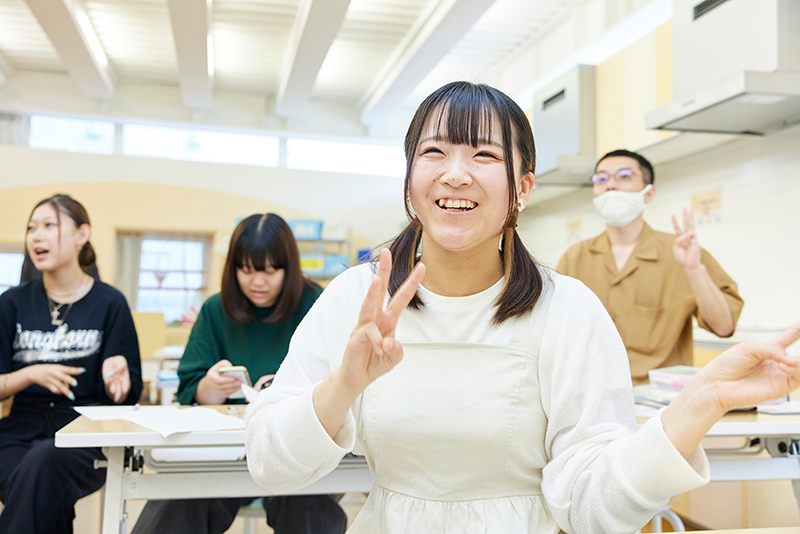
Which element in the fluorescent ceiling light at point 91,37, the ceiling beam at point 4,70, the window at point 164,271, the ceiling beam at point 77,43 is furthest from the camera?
the window at point 164,271

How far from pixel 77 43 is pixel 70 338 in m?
4.75

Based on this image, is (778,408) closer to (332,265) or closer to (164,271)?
(332,265)

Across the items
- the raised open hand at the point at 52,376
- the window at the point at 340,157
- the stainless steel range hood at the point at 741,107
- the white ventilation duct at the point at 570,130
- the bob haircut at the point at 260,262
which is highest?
the window at the point at 340,157

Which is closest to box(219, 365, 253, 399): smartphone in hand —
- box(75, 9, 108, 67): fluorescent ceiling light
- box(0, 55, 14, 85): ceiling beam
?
box(75, 9, 108, 67): fluorescent ceiling light

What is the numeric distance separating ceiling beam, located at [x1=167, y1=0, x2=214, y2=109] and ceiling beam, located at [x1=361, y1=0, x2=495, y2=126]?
1862 mm

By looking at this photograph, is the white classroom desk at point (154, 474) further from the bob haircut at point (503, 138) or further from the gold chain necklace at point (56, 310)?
the bob haircut at point (503, 138)

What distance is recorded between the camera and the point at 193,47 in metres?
5.76

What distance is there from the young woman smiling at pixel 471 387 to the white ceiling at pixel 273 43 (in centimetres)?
429

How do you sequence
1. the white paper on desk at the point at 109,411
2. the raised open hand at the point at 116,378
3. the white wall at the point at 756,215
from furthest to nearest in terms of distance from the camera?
1. the white wall at the point at 756,215
2. the raised open hand at the point at 116,378
3. the white paper on desk at the point at 109,411

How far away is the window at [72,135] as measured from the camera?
779 centimetres

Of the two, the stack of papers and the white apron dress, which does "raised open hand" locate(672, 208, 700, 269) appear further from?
the stack of papers

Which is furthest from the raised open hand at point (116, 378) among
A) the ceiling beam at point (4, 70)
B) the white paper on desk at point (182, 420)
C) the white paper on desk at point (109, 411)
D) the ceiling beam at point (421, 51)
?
the ceiling beam at point (4, 70)

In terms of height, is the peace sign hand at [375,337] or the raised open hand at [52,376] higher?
the peace sign hand at [375,337]

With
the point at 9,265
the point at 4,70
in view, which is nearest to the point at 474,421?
the point at 9,265
